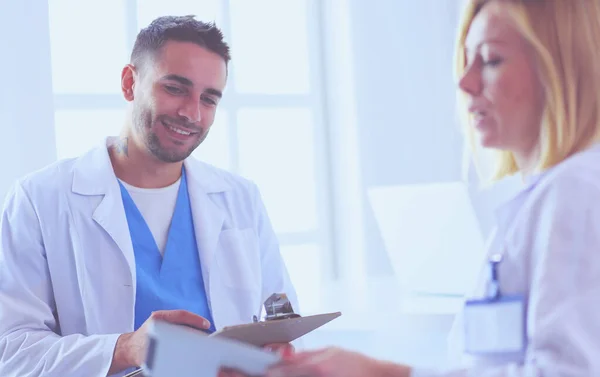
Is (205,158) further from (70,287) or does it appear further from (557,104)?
(557,104)

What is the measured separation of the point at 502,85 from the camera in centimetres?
97

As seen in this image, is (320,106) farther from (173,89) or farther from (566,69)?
(566,69)

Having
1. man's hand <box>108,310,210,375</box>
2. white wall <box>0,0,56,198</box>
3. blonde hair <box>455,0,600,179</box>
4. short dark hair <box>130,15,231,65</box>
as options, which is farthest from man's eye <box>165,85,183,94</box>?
blonde hair <box>455,0,600,179</box>

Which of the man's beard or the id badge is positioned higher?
the man's beard

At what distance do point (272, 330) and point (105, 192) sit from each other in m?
0.74

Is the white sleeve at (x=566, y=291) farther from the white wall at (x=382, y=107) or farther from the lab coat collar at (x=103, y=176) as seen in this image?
the white wall at (x=382, y=107)

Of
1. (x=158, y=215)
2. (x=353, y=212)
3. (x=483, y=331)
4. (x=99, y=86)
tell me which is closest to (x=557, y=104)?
(x=483, y=331)

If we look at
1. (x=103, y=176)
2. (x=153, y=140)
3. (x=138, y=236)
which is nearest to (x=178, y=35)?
(x=153, y=140)

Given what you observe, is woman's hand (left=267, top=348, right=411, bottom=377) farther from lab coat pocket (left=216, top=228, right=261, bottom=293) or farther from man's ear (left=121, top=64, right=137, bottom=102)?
man's ear (left=121, top=64, right=137, bottom=102)

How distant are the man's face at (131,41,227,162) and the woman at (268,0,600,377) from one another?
1.08 meters

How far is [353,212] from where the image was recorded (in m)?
3.96

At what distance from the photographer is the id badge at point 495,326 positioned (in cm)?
88

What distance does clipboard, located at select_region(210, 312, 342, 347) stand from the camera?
124 centimetres

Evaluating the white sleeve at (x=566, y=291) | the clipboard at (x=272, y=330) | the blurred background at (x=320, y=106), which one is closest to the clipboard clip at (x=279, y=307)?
the clipboard at (x=272, y=330)
